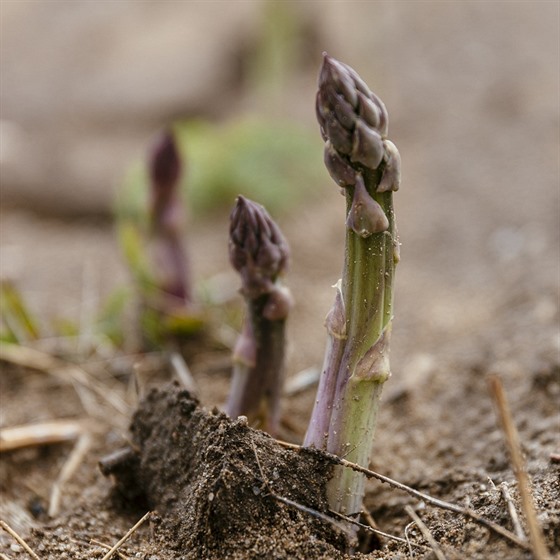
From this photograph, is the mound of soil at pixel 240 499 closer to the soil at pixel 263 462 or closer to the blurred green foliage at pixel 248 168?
the soil at pixel 263 462

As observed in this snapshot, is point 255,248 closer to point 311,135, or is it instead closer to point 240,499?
point 240,499

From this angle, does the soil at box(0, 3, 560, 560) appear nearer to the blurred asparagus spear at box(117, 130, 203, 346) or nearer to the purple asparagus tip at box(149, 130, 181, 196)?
the blurred asparagus spear at box(117, 130, 203, 346)

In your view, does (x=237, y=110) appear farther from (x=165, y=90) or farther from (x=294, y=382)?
(x=294, y=382)

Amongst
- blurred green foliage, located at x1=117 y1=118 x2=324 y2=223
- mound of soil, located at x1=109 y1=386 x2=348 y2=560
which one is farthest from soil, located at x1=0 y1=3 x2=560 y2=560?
blurred green foliage, located at x1=117 y1=118 x2=324 y2=223

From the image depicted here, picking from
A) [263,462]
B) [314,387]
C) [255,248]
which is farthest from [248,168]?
[263,462]

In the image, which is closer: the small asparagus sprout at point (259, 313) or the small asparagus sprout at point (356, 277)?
the small asparagus sprout at point (356, 277)

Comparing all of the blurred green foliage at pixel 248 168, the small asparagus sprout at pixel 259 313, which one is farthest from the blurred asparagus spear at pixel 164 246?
the blurred green foliage at pixel 248 168
